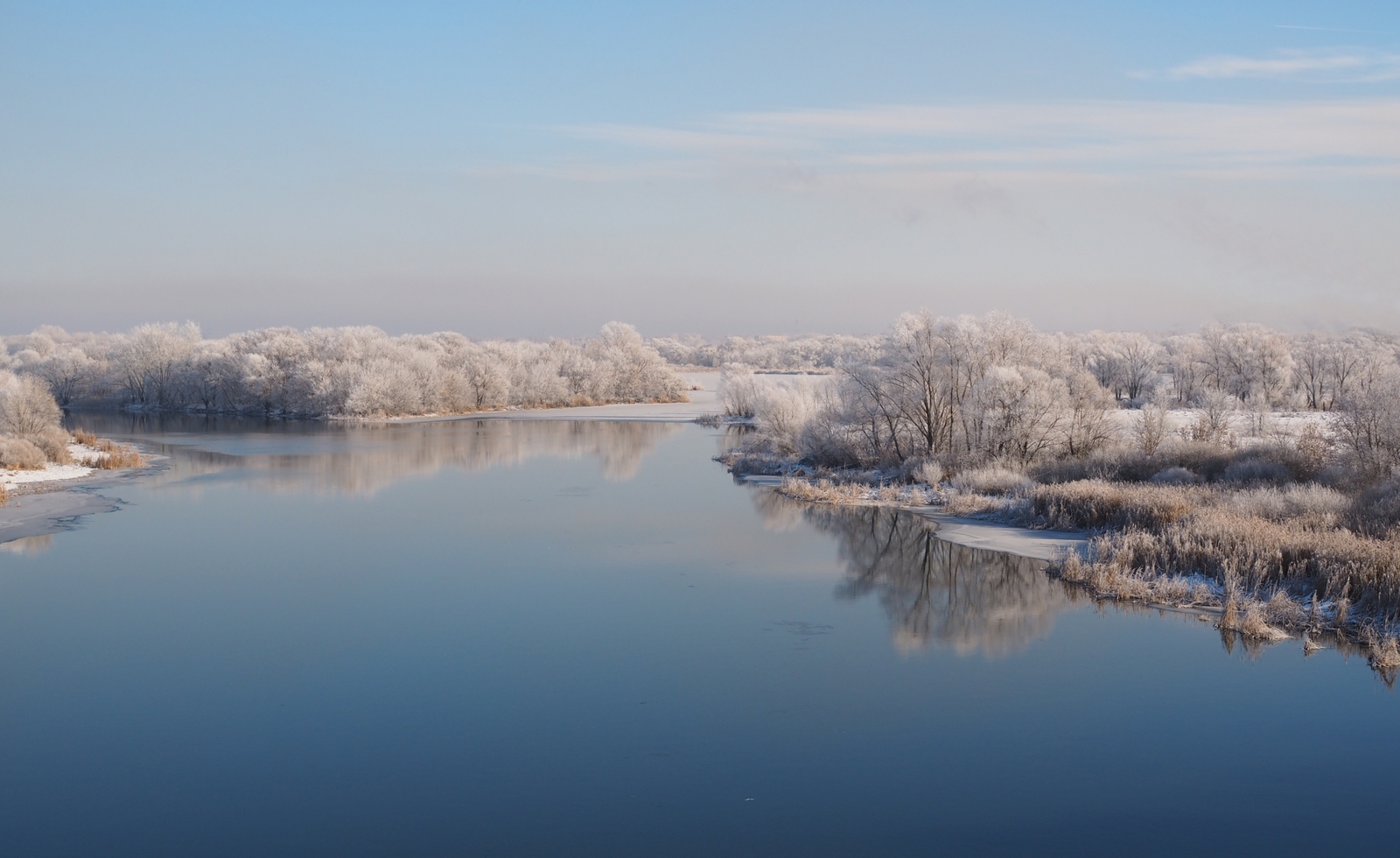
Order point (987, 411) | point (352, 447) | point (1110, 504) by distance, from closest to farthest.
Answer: point (1110, 504) → point (987, 411) → point (352, 447)

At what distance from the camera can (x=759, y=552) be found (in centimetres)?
1467

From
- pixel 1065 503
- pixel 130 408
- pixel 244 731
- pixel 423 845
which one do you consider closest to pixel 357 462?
pixel 1065 503

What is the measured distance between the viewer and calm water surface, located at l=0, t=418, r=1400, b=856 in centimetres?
630

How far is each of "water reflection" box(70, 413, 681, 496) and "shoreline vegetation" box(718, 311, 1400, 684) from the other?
221 inches

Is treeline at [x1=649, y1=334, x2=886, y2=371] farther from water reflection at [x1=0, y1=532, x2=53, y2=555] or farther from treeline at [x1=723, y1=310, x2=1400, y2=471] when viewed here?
water reflection at [x1=0, y1=532, x2=53, y2=555]

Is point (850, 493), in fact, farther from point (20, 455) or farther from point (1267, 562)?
point (20, 455)

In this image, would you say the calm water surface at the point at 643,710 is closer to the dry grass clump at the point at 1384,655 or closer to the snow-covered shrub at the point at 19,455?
the dry grass clump at the point at 1384,655

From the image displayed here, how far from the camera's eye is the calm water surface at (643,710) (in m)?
6.30

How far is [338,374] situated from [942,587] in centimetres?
3871

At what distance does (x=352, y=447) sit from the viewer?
103ft

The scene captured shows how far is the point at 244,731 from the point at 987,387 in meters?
15.9

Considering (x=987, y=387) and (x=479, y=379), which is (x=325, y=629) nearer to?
(x=987, y=387)

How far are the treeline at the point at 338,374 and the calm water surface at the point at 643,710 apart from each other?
3155cm

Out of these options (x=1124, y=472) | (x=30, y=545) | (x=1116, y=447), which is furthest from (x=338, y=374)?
(x=1124, y=472)
